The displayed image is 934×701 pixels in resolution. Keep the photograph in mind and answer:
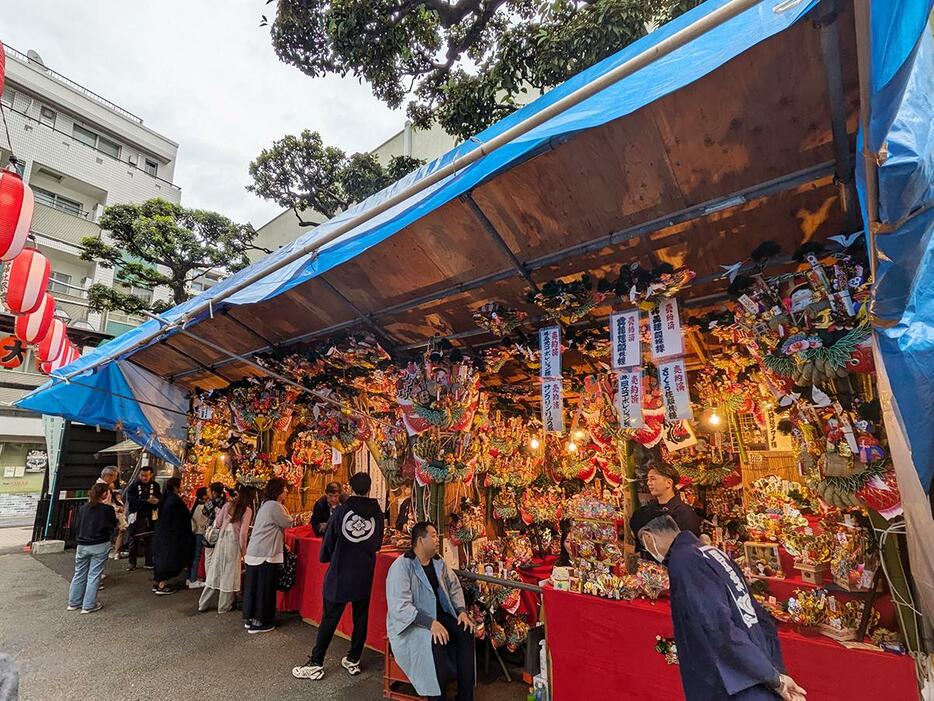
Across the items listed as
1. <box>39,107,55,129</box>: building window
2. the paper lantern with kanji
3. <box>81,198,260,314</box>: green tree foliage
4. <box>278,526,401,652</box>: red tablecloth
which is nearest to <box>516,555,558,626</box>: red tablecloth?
<box>278,526,401,652</box>: red tablecloth

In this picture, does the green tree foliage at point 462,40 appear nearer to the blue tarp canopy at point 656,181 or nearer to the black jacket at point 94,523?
the blue tarp canopy at point 656,181

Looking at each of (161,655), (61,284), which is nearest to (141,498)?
(161,655)

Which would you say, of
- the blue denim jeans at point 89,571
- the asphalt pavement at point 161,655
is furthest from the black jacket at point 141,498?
the blue denim jeans at point 89,571

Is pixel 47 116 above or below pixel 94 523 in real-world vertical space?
above

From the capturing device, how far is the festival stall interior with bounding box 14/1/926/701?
2455 mm

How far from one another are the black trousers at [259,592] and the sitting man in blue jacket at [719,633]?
5145mm

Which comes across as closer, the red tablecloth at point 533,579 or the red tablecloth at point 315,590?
the red tablecloth at point 533,579

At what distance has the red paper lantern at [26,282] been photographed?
5474 mm

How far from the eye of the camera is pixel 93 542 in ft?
20.9

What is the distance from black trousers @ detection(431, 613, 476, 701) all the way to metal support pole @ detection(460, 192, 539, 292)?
10.0ft

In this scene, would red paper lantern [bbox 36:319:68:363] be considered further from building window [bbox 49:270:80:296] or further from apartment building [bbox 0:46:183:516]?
building window [bbox 49:270:80:296]

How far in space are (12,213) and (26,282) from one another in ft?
6.07

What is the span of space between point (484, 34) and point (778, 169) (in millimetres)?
8520

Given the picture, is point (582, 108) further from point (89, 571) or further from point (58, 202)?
point (58, 202)
